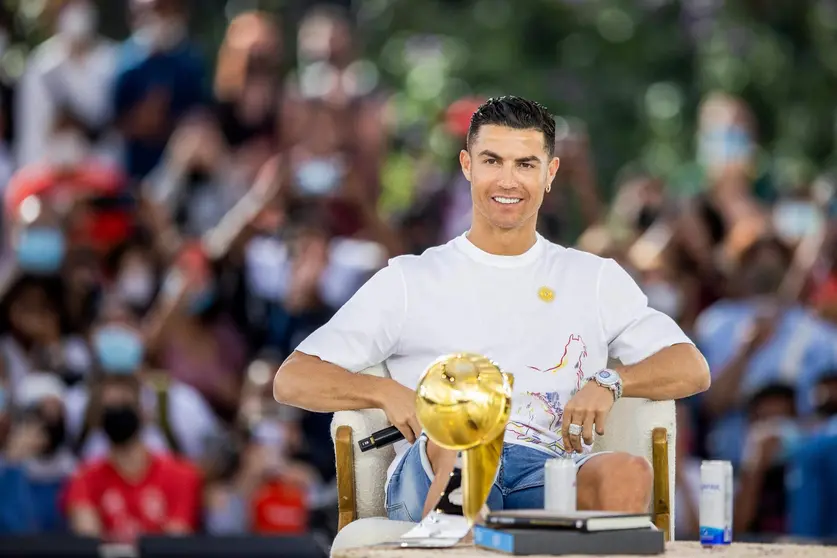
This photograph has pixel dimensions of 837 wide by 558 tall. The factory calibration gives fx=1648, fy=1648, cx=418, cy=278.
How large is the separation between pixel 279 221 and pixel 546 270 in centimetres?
392

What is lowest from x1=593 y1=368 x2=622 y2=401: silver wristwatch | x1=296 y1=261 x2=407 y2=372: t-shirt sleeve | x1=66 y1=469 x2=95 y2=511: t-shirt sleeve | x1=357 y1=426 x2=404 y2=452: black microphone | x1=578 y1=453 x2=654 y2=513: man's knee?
x1=66 y1=469 x2=95 y2=511: t-shirt sleeve

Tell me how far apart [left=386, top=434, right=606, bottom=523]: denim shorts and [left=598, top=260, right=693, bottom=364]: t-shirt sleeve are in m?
0.47

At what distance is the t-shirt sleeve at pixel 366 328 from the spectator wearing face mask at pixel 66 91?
14.5 ft

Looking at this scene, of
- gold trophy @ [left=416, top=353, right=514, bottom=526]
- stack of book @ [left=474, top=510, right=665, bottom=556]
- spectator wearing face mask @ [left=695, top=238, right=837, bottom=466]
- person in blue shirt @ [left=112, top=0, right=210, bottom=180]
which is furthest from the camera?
person in blue shirt @ [left=112, top=0, right=210, bottom=180]

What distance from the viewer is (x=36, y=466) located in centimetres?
775

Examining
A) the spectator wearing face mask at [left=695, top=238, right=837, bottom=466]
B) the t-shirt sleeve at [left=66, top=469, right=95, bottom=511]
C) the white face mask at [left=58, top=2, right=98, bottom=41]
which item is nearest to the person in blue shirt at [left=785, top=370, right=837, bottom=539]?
the spectator wearing face mask at [left=695, top=238, right=837, bottom=466]

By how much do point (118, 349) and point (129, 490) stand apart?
76 cm

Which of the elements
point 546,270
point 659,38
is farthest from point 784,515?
point 659,38

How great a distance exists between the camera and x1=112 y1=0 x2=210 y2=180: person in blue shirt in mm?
9211

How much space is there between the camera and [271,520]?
7.77 metres

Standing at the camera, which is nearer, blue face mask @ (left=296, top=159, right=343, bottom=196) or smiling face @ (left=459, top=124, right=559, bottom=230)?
smiling face @ (left=459, top=124, right=559, bottom=230)

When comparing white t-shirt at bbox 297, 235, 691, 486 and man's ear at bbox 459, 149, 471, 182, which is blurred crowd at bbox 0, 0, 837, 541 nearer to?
white t-shirt at bbox 297, 235, 691, 486

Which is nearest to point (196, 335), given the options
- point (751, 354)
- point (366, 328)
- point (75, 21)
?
point (75, 21)

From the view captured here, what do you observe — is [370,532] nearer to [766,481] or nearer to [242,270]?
[766,481]
